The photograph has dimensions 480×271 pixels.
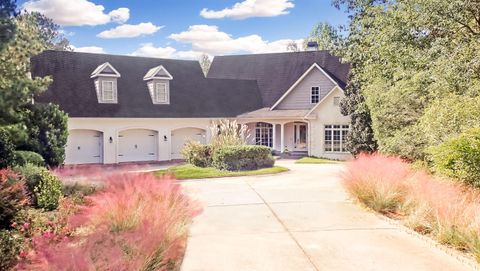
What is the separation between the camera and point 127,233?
5.70 m

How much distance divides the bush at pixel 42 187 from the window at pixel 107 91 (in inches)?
551

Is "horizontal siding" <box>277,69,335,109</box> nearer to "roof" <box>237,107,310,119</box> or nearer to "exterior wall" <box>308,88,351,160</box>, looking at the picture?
"roof" <box>237,107,310,119</box>

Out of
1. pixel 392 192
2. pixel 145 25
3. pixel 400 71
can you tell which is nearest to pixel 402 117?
pixel 400 71

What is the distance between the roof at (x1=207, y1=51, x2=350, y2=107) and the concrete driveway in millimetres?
20251

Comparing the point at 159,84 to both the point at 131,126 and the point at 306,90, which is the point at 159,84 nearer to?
the point at 131,126

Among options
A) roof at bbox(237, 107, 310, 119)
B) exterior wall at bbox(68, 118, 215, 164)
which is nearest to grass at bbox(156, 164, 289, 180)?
exterior wall at bbox(68, 118, 215, 164)

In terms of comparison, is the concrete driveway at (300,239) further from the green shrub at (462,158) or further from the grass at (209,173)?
the grass at (209,173)

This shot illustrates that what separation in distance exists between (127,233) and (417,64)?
1179cm

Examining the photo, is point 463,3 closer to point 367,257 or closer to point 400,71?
point 400,71

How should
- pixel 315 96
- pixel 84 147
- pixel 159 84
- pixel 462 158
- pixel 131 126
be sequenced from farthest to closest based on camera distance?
pixel 315 96
pixel 159 84
pixel 131 126
pixel 84 147
pixel 462 158

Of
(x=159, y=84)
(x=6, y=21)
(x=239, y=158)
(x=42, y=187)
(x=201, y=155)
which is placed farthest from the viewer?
(x=159, y=84)

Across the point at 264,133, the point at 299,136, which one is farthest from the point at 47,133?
the point at 299,136

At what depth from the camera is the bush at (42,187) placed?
424 inches

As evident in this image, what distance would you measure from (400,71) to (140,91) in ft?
58.1
